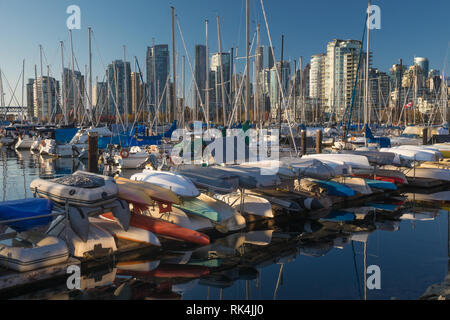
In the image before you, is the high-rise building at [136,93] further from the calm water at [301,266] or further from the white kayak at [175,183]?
the calm water at [301,266]

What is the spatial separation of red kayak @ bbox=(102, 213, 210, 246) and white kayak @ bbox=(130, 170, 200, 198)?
954 millimetres

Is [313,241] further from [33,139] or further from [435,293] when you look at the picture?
[33,139]

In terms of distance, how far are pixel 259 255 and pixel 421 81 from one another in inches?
5502

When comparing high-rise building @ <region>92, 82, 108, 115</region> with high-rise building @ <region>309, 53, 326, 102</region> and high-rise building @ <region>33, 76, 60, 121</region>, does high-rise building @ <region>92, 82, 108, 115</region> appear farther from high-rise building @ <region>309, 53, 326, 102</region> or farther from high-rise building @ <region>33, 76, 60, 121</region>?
high-rise building @ <region>309, 53, 326, 102</region>

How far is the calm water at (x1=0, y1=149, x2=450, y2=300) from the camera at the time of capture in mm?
8273

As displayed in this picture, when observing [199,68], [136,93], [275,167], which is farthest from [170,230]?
[199,68]

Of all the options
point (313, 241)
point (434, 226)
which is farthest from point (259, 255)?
point (434, 226)

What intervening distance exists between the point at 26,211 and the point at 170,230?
11.7 ft

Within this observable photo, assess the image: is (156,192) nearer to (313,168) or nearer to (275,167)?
(275,167)

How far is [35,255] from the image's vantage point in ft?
27.7

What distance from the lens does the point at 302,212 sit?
14.9m

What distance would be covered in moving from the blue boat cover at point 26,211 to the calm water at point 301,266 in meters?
1.63

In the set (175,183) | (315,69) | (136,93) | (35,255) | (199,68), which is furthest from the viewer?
(315,69)

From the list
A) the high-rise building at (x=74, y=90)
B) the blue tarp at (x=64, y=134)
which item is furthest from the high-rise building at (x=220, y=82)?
the blue tarp at (x=64, y=134)
